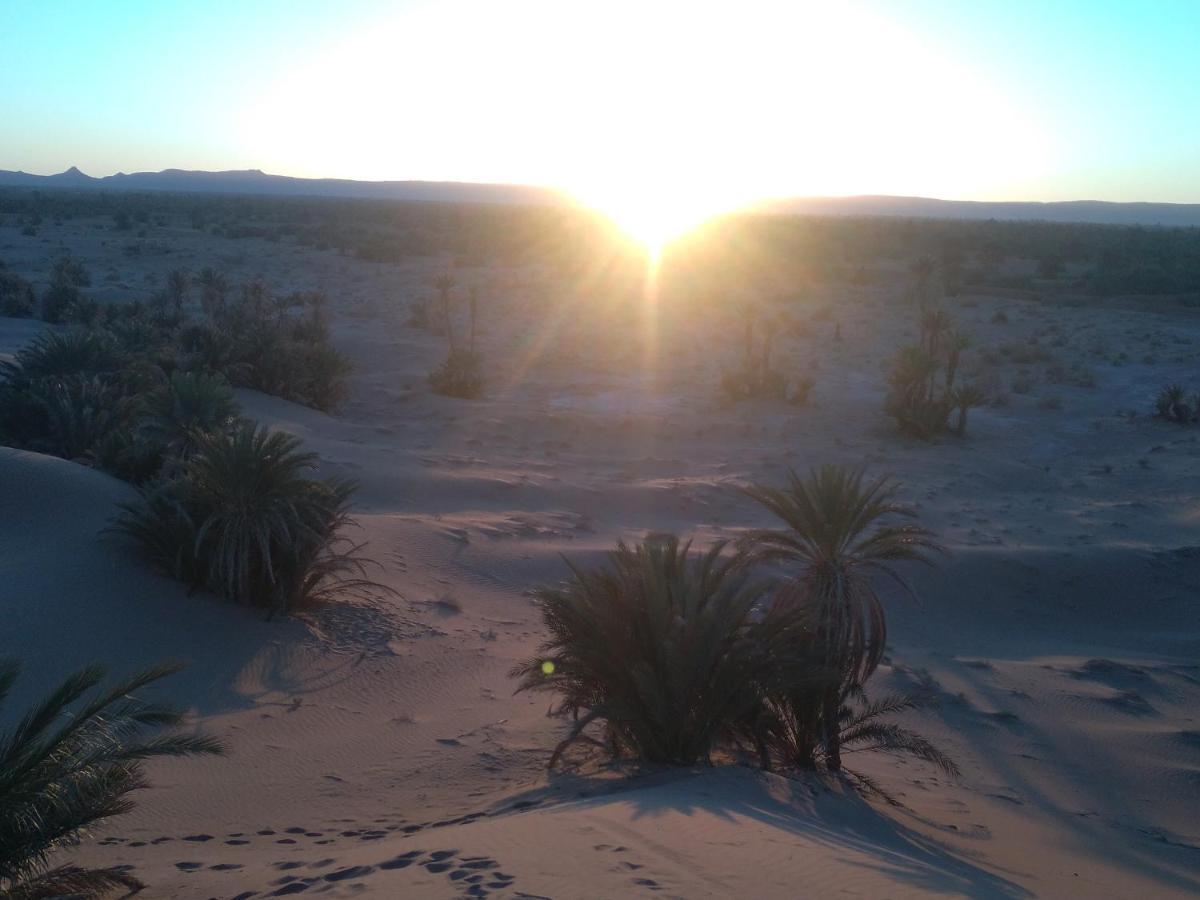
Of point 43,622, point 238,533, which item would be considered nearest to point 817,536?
point 238,533

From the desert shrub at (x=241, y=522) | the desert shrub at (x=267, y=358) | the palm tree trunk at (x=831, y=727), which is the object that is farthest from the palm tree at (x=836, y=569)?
the desert shrub at (x=267, y=358)

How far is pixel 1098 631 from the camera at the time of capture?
1531cm

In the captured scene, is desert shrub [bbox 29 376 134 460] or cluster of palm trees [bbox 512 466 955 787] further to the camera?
desert shrub [bbox 29 376 134 460]

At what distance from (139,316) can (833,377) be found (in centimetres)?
2000

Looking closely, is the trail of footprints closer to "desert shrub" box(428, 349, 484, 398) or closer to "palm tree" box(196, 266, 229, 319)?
"desert shrub" box(428, 349, 484, 398)

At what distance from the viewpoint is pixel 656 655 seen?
26.5 feet

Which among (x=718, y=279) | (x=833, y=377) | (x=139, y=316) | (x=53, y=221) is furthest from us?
(x=53, y=221)

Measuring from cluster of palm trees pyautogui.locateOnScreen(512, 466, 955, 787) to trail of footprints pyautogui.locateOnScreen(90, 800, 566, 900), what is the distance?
1.67m

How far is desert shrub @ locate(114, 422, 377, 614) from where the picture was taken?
1077cm

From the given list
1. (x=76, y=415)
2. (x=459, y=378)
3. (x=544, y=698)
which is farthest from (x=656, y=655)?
(x=459, y=378)

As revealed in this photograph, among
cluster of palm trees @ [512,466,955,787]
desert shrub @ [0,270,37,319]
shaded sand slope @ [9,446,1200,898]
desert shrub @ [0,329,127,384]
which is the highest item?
desert shrub @ [0,270,37,319]

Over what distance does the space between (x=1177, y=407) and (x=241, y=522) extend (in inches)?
999

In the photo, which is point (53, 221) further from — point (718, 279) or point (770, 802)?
point (770, 802)

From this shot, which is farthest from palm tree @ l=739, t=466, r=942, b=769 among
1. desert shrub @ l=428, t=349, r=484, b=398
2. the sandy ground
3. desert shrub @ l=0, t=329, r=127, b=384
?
desert shrub @ l=428, t=349, r=484, b=398
